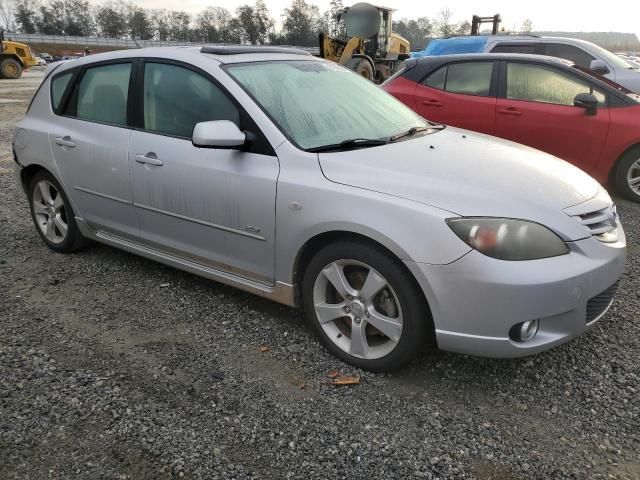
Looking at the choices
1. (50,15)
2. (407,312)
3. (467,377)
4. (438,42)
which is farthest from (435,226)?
(50,15)

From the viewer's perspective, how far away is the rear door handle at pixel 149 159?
3.45 meters

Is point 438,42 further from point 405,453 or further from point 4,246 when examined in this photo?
point 405,453

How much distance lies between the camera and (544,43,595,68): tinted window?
318 inches

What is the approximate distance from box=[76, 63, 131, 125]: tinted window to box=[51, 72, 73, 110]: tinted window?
0.21 m

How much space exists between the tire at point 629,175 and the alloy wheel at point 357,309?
4409 mm

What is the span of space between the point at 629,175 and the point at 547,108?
1148mm

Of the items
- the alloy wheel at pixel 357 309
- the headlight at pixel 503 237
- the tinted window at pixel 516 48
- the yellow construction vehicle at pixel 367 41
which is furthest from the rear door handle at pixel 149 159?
the yellow construction vehicle at pixel 367 41

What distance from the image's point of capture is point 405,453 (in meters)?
2.30

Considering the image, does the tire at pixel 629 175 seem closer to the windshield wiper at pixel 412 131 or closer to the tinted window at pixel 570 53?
the tinted window at pixel 570 53

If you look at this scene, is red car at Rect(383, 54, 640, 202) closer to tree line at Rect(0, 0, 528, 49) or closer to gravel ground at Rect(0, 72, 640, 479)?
gravel ground at Rect(0, 72, 640, 479)

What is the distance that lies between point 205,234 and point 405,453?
5.81ft

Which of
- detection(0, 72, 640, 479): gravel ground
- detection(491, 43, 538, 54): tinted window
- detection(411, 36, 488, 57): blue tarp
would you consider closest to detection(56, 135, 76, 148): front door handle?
detection(0, 72, 640, 479): gravel ground

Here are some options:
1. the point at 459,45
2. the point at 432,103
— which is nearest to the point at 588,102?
the point at 432,103

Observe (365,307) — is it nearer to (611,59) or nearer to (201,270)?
(201,270)
